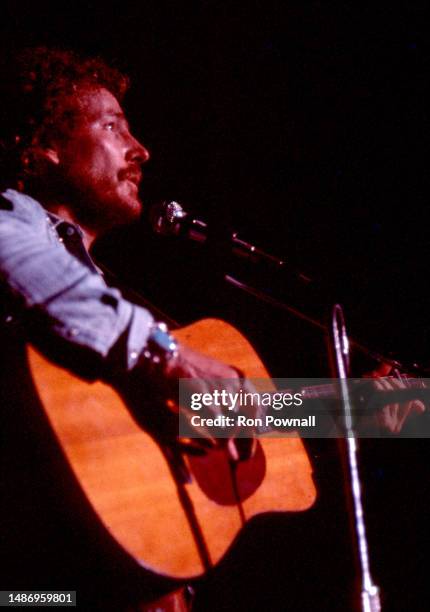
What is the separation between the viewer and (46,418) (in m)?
1.17

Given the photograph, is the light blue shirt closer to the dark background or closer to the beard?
the beard

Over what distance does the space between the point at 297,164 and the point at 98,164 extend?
1.42 m

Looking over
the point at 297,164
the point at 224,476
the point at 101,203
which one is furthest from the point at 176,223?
the point at 297,164

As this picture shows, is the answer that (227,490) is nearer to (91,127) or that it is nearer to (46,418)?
(46,418)

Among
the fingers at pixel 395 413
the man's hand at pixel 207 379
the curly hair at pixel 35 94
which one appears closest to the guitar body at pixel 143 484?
the man's hand at pixel 207 379

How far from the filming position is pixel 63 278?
1.10 meters

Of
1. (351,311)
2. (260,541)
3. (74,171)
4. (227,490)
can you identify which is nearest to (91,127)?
(74,171)

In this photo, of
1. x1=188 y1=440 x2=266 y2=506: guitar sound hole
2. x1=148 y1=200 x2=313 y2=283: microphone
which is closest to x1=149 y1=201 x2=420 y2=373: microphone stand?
x1=148 y1=200 x2=313 y2=283: microphone

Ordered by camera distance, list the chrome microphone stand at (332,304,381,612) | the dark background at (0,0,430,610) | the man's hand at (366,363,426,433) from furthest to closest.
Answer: the dark background at (0,0,430,610)
the man's hand at (366,363,426,433)
the chrome microphone stand at (332,304,381,612)

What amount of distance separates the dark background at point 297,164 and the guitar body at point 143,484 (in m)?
1.21

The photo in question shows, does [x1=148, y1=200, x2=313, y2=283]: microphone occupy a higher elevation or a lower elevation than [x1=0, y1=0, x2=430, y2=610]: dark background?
lower

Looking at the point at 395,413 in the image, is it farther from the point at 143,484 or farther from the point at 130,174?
the point at 130,174

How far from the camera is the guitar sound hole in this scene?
1.39m

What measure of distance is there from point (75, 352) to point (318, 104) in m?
2.34
